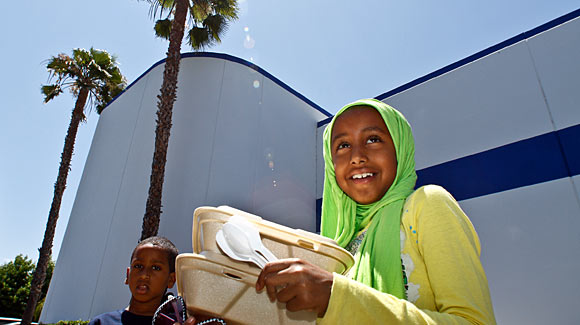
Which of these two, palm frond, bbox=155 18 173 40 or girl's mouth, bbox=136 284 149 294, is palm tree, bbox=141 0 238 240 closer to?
palm frond, bbox=155 18 173 40

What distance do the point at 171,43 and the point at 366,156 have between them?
7714mm

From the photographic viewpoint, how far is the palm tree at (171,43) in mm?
6281

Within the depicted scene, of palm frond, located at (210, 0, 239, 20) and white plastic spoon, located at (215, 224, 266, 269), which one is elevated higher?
palm frond, located at (210, 0, 239, 20)

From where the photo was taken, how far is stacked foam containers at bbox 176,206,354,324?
2.60 feet

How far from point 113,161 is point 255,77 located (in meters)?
4.47

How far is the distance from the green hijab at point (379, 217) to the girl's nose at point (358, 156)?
0.13 meters

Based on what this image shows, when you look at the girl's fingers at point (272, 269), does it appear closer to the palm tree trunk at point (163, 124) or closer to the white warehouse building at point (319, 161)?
the white warehouse building at point (319, 161)

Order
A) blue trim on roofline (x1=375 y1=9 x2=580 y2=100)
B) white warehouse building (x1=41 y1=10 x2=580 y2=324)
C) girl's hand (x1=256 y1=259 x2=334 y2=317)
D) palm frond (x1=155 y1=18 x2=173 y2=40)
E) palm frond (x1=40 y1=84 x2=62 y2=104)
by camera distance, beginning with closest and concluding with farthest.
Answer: girl's hand (x1=256 y1=259 x2=334 y2=317)
white warehouse building (x1=41 y1=10 x2=580 y2=324)
blue trim on roofline (x1=375 y1=9 x2=580 y2=100)
palm frond (x1=155 y1=18 x2=173 y2=40)
palm frond (x1=40 y1=84 x2=62 y2=104)

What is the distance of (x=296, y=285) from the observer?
719 millimetres

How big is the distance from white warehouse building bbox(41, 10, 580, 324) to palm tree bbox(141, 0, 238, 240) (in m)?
0.55

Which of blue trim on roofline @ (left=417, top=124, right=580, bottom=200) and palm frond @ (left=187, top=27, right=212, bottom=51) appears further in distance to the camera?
palm frond @ (left=187, top=27, right=212, bottom=51)

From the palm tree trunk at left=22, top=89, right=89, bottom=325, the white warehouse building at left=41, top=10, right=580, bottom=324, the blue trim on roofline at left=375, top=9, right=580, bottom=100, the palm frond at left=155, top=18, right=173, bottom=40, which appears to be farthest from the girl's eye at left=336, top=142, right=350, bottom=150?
the palm tree trunk at left=22, top=89, right=89, bottom=325

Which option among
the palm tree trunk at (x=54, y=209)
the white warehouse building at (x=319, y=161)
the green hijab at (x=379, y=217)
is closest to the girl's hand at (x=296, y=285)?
the green hijab at (x=379, y=217)

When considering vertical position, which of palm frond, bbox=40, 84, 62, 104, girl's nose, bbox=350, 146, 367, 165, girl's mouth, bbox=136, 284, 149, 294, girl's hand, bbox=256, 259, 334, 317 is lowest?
girl's mouth, bbox=136, 284, 149, 294
